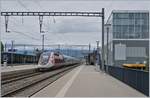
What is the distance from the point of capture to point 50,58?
51.9 metres

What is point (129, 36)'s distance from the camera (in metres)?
82.6

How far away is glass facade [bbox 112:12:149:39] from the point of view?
82.6m

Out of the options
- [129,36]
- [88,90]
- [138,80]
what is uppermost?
[129,36]

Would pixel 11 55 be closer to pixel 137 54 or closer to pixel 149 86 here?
pixel 137 54

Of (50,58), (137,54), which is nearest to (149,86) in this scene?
(50,58)

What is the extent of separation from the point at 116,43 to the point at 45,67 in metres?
33.2

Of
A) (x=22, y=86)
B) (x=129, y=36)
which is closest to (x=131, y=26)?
(x=129, y=36)

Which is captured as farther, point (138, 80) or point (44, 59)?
point (44, 59)

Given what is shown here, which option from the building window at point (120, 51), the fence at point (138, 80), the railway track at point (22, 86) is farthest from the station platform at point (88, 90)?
the building window at point (120, 51)

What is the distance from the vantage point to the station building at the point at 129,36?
7994cm

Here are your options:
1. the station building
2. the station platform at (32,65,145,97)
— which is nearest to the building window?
the station building

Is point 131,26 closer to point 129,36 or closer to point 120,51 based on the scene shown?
point 129,36

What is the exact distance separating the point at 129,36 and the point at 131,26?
2.31 meters

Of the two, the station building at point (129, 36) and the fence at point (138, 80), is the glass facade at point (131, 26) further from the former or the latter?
the fence at point (138, 80)
